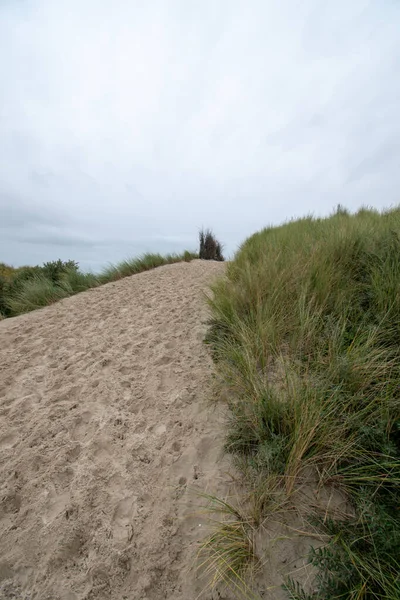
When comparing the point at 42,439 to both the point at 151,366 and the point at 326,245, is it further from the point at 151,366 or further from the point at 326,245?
the point at 326,245

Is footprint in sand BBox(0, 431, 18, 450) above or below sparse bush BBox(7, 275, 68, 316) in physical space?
below

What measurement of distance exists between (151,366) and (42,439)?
1.14 meters

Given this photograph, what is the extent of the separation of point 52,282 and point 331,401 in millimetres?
7381

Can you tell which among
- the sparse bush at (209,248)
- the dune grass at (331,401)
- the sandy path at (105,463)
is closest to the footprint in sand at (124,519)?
the sandy path at (105,463)

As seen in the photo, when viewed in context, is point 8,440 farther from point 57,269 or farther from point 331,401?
point 57,269

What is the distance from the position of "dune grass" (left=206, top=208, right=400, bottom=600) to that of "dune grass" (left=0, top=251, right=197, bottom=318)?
16.0ft

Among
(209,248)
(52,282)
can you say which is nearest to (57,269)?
(52,282)

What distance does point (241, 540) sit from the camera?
4.34 ft

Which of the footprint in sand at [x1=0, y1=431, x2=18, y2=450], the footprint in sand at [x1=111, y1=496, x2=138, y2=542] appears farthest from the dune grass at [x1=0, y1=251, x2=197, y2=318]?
the footprint in sand at [x1=111, y1=496, x2=138, y2=542]

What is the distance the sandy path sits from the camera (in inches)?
56.0

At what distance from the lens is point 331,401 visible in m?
1.62

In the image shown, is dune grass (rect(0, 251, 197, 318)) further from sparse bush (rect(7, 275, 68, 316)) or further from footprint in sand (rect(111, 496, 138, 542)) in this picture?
footprint in sand (rect(111, 496, 138, 542))

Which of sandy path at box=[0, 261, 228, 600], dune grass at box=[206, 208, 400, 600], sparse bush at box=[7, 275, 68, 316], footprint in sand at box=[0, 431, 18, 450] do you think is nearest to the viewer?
dune grass at box=[206, 208, 400, 600]

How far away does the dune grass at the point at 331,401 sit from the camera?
3.65ft
